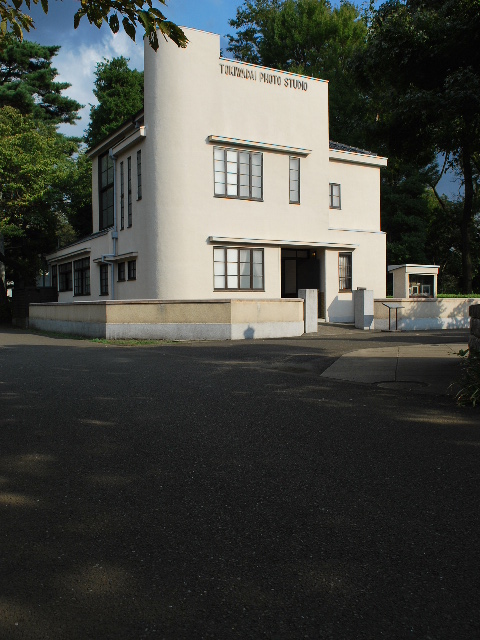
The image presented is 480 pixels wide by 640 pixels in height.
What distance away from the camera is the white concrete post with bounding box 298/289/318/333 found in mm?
19375

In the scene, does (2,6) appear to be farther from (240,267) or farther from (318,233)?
(318,233)

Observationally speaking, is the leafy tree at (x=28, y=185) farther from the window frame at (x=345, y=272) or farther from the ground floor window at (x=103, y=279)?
the window frame at (x=345, y=272)

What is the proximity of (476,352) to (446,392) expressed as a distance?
725 millimetres

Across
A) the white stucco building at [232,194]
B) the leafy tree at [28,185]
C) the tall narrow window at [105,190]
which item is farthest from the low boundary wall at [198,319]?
the leafy tree at [28,185]

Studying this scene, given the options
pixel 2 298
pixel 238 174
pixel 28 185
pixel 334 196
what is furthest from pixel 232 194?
pixel 2 298

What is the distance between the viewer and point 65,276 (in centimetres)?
3122

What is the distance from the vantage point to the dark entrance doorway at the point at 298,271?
24.5m

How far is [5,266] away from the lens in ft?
124

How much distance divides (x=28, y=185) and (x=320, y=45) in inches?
1031

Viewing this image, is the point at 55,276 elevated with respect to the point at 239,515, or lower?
elevated

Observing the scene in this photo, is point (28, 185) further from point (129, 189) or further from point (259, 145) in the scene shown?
point (259, 145)

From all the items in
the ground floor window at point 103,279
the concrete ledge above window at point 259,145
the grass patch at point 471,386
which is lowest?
the grass patch at point 471,386

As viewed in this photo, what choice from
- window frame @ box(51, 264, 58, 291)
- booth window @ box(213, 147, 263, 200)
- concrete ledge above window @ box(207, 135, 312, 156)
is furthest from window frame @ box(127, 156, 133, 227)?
window frame @ box(51, 264, 58, 291)

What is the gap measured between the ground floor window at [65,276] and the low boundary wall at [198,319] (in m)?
11.5
